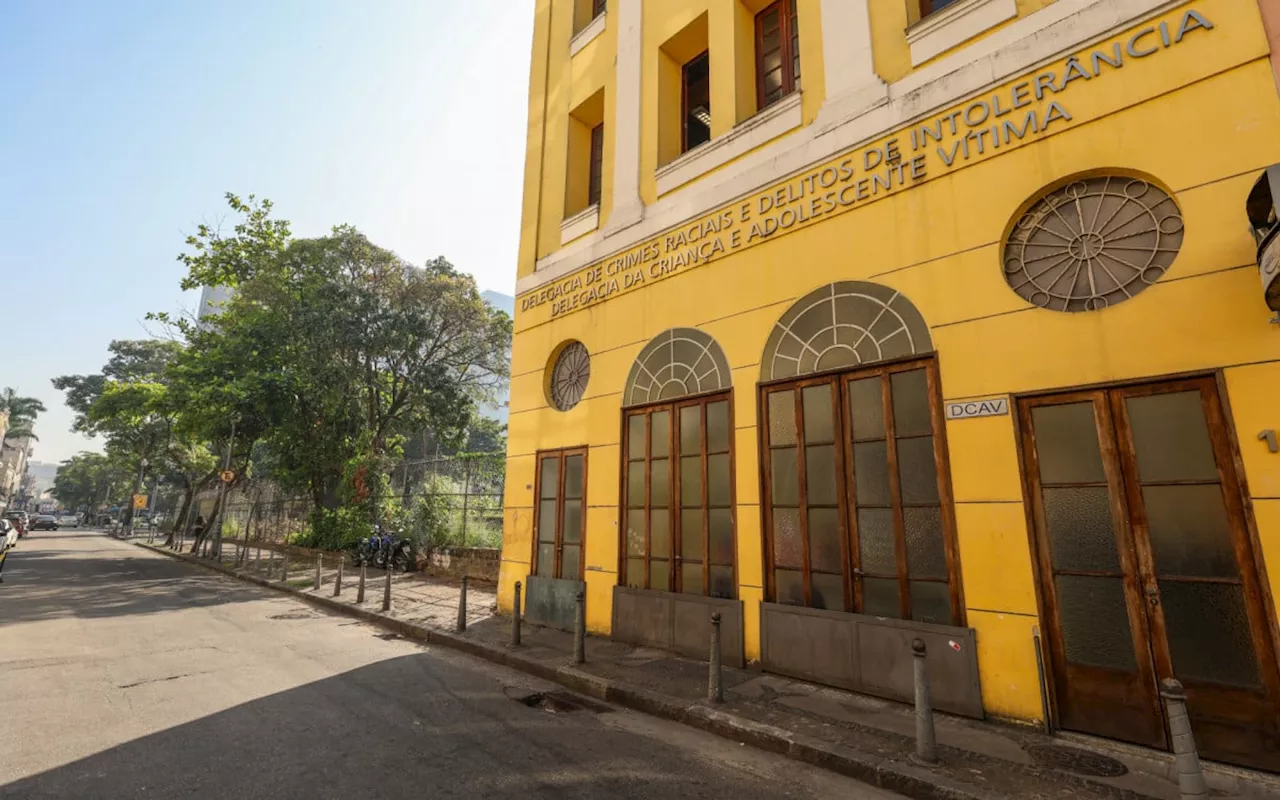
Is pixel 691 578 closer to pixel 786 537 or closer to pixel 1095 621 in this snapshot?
pixel 786 537

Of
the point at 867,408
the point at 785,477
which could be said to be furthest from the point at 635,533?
the point at 867,408

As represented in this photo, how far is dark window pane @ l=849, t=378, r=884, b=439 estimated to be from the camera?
20.3 ft

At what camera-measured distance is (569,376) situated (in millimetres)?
10305

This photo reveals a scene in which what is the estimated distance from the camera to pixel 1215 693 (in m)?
4.16

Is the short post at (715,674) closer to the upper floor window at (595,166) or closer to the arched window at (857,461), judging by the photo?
the arched window at (857,461)

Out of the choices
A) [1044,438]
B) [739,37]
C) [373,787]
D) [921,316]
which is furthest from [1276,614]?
Answer: [739,37]

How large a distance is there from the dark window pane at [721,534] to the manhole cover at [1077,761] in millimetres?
3569

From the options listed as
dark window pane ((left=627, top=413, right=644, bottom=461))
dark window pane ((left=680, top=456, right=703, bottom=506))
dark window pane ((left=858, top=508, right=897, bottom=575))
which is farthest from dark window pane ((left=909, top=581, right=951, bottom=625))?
dark window pane ((left=627, top=413, right=644, bottom=461))

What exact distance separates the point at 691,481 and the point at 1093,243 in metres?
5.18

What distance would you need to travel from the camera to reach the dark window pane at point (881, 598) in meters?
5.78

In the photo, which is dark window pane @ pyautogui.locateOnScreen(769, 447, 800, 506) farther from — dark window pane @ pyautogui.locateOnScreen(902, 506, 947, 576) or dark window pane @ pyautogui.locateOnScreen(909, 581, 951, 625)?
dark window pane @ pyautogui.locateOnScreen(909, 581, 951, 625)

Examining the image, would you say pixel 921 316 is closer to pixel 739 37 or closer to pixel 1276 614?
pixel 1276 614

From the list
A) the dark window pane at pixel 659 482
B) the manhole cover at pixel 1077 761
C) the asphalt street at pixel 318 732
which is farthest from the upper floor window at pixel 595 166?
the manhole cover at pixel 1077 761

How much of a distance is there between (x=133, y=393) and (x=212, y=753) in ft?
97.0
